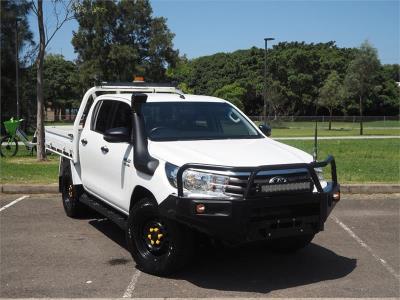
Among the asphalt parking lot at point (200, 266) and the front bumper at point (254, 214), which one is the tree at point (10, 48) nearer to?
the asphalt parking lot at point (200, 266)

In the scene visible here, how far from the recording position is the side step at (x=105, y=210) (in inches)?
239

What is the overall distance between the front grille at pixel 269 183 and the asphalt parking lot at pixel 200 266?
3.13 feet

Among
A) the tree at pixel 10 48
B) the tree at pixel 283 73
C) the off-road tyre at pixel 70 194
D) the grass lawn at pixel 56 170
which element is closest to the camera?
the off-road tyre at pixel 70 194

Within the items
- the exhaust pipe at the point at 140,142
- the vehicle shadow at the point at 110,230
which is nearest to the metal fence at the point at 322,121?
the vehicle shadow at the point at 110,230

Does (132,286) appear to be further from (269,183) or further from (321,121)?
(321,121)

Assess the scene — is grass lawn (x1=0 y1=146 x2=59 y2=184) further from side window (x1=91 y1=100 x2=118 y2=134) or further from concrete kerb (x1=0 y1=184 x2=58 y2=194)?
side window (x1=91 y1=100 x2=118 y2=134)

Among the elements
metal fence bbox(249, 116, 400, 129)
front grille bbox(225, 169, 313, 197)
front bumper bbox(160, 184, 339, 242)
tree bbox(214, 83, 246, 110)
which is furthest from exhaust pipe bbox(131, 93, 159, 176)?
tree bbox(214, 83, 246, 110)

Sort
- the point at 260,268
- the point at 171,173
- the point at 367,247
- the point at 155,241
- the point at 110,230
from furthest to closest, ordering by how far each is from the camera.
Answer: the point at 110,230 → the point at 367,247 → the point at 260,268 → the point at 155,241 → the point at 171,173

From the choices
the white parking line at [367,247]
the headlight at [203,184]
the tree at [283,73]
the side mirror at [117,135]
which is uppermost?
the tree at [283,73]

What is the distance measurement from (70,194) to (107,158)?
1871 millimetres

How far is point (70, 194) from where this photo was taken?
7.95m

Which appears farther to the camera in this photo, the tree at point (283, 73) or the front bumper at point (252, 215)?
the tree at point (283, 73)

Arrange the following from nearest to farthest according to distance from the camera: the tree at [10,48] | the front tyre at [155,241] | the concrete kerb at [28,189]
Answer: the front tyre at [155,241]
the concrete kerb at [28,189]
the tree at [10,48]

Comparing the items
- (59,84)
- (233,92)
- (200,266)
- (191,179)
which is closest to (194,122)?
(191,179)
